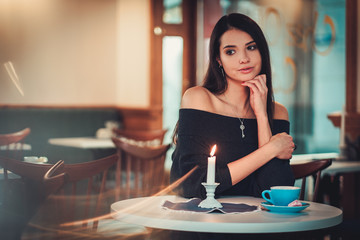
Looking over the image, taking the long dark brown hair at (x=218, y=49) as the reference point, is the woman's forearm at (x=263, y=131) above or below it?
below

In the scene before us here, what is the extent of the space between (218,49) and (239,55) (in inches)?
3.9

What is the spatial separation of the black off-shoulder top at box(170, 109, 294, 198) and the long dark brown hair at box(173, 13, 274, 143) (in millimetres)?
120

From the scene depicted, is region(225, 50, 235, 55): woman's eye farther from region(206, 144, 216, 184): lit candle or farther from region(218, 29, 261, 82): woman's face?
region(206, 144, 216, 184): lit candle

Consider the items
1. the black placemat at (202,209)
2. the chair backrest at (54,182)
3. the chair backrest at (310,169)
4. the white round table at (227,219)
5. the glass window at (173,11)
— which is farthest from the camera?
the glass window at (173,11)

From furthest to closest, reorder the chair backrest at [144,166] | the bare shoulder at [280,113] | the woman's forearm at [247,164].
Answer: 1. the chair backrest at [144,166]
2. the bare shoulder at [280,113]
3. the woman's forearm at [247,164]

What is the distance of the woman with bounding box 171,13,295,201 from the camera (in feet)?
6.00

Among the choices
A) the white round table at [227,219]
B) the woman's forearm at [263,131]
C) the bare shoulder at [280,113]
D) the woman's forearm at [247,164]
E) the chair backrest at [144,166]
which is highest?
the bare shoulder at [280,113]

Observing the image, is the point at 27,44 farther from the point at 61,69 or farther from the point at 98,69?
the point at 98,69

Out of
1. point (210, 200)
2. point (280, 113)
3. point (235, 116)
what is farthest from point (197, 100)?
point (210, 200)

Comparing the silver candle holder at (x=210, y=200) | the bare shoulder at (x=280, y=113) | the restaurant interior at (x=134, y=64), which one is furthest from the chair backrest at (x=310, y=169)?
the restaurant interior at (x=134, y=64)

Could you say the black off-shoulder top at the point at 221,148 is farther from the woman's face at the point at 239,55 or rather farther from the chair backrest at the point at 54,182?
the chair backrest at the point at 54,182

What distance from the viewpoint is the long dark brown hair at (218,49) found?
1946 millimetres

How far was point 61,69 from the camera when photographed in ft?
22.4

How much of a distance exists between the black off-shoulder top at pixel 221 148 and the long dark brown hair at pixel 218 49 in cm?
12
